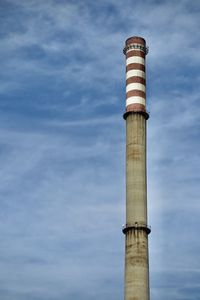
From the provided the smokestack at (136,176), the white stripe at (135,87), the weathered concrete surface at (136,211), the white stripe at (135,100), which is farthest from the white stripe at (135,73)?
the weathered concrete surface at (136,211)

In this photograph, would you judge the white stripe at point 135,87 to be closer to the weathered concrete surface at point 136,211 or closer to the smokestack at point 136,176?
→ the smokestack at point 136,176

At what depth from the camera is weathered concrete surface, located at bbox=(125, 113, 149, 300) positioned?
45.5m

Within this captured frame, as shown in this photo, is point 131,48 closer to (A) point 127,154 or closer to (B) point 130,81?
(B) point 130,81

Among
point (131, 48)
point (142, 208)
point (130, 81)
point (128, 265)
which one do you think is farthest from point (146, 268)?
point (131, 48)

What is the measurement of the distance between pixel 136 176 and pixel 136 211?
10.1 feet

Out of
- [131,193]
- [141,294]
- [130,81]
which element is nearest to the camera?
[141,294]

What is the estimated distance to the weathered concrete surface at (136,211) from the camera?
149 feet

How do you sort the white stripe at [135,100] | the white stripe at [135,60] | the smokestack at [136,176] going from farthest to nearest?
the white stripe at [135,60], the white stripe at [135,100], the smokestack at [136,176]

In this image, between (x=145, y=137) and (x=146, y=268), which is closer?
(x=146, y=268)

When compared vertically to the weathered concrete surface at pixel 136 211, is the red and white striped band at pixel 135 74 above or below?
above

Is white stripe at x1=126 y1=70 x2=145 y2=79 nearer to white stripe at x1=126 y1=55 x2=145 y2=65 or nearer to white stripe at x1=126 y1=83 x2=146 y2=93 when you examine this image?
white stripe at x1=126 y1=83 x2=146 y2=93

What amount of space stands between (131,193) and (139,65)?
1219cm

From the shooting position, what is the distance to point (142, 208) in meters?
47.8

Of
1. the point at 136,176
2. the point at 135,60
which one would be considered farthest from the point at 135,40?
the point at 136,176
